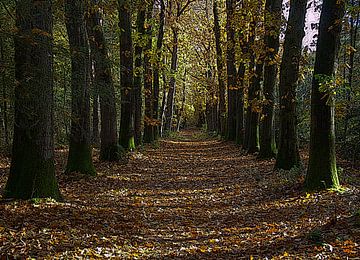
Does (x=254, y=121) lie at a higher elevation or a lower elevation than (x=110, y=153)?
higher

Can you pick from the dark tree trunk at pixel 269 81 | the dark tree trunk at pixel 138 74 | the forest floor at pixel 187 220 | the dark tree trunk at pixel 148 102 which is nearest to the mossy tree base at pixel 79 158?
the forest floor at pixel 187 220

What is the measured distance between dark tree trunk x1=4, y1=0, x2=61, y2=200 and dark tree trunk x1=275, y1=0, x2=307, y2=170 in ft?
24.4

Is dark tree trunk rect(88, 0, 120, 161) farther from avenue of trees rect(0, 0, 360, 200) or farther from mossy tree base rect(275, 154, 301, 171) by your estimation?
mossy tree base rect(275, 154, 301, 171)

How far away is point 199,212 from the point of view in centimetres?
936

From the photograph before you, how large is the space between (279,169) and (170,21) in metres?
16.6

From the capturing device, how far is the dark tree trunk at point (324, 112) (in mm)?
9133

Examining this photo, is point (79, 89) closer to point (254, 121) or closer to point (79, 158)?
point (79, 158)

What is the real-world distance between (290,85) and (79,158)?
277 inches

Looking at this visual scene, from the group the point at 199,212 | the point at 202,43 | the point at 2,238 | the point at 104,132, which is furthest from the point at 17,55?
the point at 202,43

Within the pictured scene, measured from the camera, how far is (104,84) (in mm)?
12422

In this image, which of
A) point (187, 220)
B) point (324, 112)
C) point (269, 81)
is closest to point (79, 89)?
point (187, 220)

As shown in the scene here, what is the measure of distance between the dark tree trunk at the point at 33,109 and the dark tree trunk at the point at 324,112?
609 cm

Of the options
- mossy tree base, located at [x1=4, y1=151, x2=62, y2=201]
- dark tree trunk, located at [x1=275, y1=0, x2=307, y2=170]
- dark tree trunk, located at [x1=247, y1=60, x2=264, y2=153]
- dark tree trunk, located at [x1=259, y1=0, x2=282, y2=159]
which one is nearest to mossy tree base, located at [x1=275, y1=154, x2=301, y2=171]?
dark tree trunk, located at [x1=275, y1=0, x2=307, y2=170]

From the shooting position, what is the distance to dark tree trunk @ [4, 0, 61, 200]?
755cm
